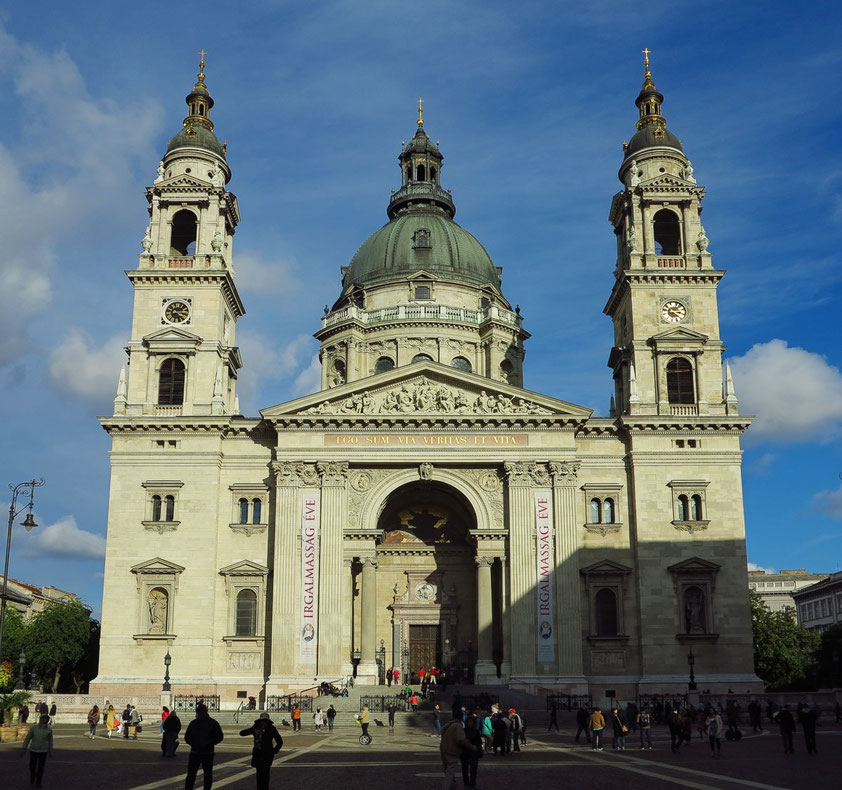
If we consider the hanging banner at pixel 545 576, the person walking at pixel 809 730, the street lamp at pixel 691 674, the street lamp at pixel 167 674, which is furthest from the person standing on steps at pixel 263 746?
the hanging banner at pixel 545 576

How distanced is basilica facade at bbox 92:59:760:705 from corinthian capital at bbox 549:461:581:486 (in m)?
0.26

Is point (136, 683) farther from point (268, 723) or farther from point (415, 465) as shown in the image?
point (268, 723)

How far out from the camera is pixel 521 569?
55.6 meters

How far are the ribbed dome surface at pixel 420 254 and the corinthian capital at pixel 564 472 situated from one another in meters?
25.3

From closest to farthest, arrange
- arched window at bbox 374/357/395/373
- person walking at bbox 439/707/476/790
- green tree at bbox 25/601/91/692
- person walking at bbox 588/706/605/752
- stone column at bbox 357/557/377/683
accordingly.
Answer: person walking at bbox 439/707/476/790
person walking at bbox 588/706/605/752
stone column at bbox 357/557/377/683
arched window at bbox 374/357/395/373
green tree at bbox 25/601/91/692

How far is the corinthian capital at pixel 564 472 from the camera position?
56625mm

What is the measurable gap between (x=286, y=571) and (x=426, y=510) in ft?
37.1

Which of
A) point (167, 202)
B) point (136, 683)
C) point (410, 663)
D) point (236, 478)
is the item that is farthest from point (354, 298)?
point (136, 683)

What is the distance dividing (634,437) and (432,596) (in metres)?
15.3

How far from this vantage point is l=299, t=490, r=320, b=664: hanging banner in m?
54.2

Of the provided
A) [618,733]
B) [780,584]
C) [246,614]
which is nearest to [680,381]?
[246,614]

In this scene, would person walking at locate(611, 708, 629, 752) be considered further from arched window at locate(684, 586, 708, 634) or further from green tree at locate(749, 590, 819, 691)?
green tree at locate(749, 590, 819, 691)

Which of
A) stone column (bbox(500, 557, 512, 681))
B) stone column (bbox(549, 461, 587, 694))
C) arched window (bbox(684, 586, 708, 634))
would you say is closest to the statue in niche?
stone column (bbox(500, 557, 512, 681))

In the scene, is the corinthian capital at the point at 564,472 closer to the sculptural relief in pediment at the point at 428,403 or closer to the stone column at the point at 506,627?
the sculptural relief in pediment at the point at 428,403
